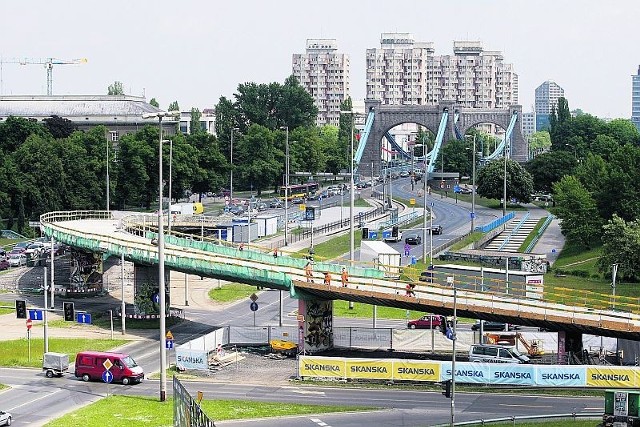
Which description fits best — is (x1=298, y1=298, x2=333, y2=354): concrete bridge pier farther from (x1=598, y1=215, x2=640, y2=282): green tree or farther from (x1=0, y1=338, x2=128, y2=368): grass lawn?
(x1=598, y1=215, x2=640, y2=282): green tree

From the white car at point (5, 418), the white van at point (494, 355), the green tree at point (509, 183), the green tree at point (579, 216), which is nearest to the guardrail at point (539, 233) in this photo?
the green tree at point (579, 216)

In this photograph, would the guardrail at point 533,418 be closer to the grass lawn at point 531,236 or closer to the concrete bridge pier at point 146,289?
the concrete bridge pier at point 146,289

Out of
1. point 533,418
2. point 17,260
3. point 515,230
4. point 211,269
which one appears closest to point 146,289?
point 211,269

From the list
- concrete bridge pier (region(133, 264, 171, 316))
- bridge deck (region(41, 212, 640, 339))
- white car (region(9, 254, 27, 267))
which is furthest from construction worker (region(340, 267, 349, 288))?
white car (region(9, 254, 27, 267))

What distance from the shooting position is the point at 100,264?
106 m

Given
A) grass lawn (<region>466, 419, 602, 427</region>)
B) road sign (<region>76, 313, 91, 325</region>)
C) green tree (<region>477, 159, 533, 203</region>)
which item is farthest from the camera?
green tree (<region>477, 159, 533, 203</region>)

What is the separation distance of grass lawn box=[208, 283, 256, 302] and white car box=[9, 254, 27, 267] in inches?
1028

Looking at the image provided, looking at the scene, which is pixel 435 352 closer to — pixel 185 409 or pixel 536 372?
pixel 536 372

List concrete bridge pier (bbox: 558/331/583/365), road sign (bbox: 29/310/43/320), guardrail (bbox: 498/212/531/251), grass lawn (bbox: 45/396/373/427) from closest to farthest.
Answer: grass lawn (bbox: 45/396/373/427) → concrete bridge pier (bbox: 558/331/583/365) → road sign (bbox: 29/310/43/320) → guardrail (bbox: 498/212/531/251)

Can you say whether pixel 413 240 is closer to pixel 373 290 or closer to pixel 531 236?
pixel 531 236

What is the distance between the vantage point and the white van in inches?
2694

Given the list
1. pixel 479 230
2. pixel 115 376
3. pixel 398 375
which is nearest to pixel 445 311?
pixel 398 375

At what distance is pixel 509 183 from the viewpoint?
7308 inches

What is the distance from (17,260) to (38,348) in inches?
1850
